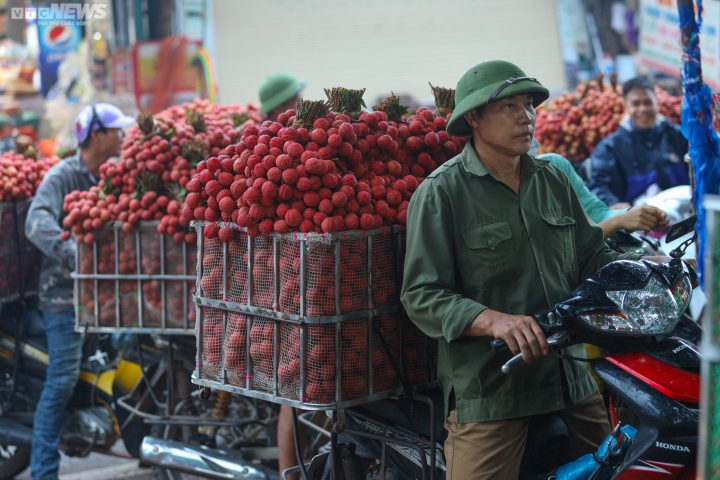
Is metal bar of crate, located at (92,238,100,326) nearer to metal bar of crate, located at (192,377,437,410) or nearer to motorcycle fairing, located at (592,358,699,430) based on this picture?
metal bar of crate, located at (192,377,437,410)

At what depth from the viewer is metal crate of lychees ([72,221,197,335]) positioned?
4.40 m

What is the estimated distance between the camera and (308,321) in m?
2.99

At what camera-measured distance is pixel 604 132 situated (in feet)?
21.9

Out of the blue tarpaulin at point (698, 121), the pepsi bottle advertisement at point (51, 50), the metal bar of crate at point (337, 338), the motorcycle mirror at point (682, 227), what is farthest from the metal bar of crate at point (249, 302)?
the pepsi bottle advertisement at point (51, 50)

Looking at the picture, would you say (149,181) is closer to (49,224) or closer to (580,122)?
(49,224)

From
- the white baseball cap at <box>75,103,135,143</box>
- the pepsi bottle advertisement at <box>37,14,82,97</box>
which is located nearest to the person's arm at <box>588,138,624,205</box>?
the white baseball cap at <box>75,103,135,143</box>

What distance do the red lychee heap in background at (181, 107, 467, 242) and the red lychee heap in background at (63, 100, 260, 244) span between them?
106 cm

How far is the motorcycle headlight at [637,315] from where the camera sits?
2.40 meters

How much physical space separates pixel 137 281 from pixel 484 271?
7.58 ft

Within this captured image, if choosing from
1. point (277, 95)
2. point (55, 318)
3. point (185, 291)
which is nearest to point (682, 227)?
point (185, 291)

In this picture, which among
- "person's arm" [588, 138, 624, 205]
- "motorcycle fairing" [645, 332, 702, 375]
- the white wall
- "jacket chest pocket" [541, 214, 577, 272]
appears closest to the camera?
"motorcycle fairing" [645, 332, 702, 375]

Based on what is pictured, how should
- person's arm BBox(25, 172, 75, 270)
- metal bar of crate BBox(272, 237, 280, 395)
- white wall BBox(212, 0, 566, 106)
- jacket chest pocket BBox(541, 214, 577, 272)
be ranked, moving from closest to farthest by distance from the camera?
jacket chest pocket BBox(541, 214, 577, 272) < metal bar of crate BBox(272, 237, 280, 395) < person's arm BBox(25, 172, 75, 270) < white wall BBox(212, 0, 566, 106)

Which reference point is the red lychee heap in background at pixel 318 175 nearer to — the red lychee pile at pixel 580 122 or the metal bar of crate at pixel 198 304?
the metal bar of crate at pixel 198 304

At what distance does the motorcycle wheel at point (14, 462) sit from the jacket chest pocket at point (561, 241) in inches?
157
